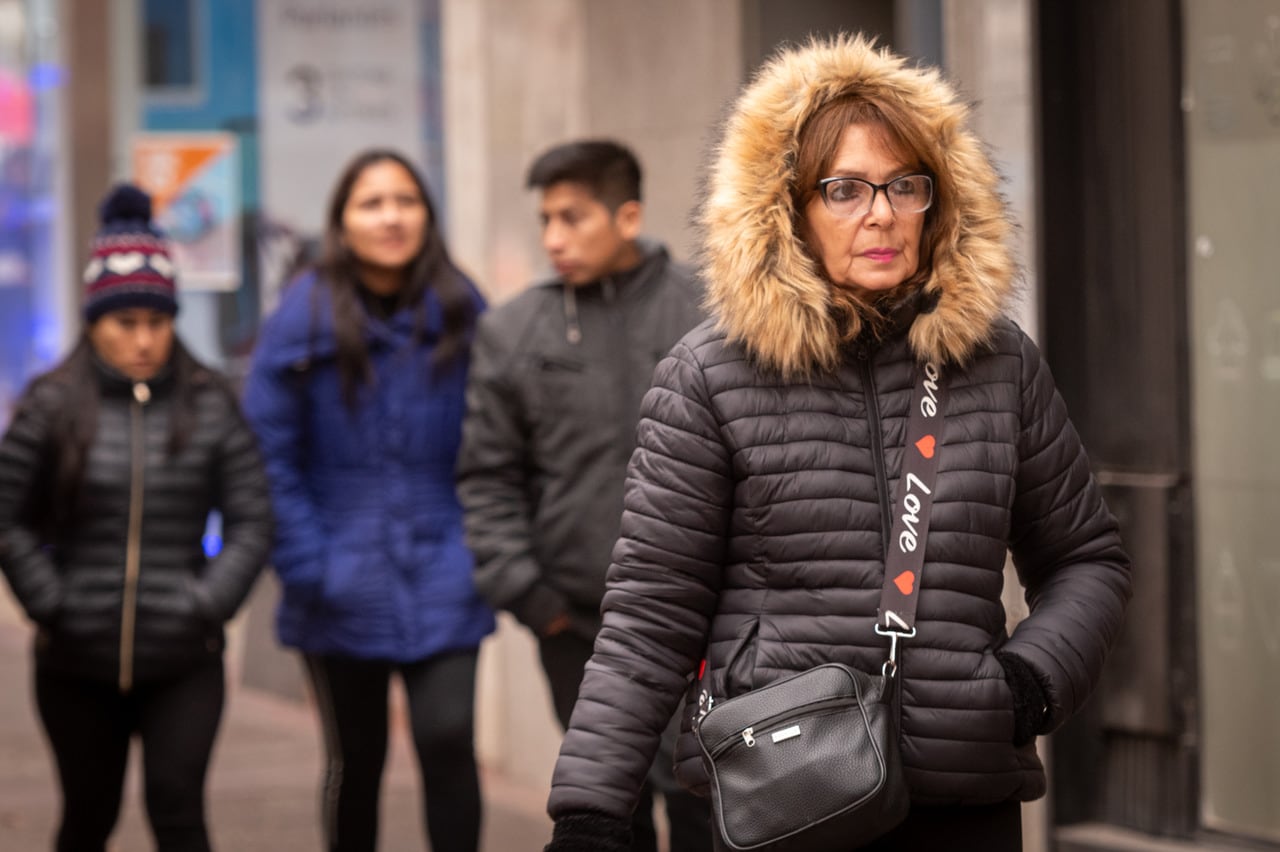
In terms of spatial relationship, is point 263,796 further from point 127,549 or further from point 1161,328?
point 1161,328

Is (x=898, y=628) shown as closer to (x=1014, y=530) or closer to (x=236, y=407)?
(x=1014, y=530)

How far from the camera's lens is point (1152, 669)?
612cm

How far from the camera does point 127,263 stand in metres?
5.65

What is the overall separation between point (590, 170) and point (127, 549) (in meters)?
1.51

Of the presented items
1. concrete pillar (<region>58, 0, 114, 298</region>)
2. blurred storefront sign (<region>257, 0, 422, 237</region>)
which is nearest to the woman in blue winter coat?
blurred storefront sign (<region>257, 0, 422, 237</region>)

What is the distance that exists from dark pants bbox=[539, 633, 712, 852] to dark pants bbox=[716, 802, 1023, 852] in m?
1.95

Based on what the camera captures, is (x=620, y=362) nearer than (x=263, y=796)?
Yes

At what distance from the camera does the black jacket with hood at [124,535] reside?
5402mm

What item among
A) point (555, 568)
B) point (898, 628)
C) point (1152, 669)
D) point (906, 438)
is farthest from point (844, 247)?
point (1152, 669)

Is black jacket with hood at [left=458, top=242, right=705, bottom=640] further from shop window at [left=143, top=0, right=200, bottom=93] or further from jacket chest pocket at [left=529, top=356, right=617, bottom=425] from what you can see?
shop window at [left=143, top=0, right=200, bottom=93]

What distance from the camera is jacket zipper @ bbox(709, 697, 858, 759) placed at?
10.4ft

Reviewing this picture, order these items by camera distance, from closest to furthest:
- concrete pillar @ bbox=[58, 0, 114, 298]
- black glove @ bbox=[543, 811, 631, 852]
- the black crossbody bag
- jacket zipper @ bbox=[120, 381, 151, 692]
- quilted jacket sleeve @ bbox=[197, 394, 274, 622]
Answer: the black crossbody bag → black glove @ bbox=[543, 811, 631, 852] → jacket zipper @ bbox=[120, 381, 151, 692] → quilted jacket sleeve @ bbox=[197, 394, 274, 622] → concrete pillar @ bbox=[58, 0, 114, 298]

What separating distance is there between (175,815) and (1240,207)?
324 centimetres

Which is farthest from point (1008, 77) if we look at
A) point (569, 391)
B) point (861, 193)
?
point (861, 193)
